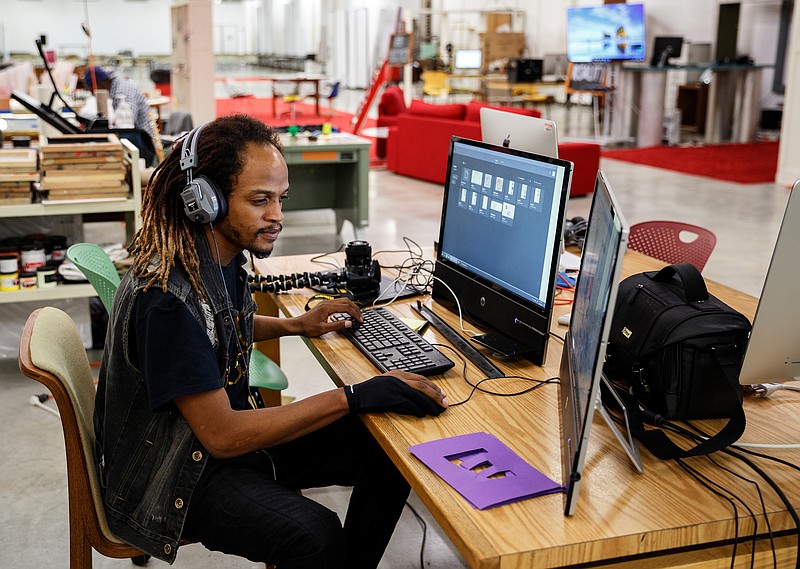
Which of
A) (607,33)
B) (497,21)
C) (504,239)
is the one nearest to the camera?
(504,239)

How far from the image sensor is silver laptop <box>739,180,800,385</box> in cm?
135

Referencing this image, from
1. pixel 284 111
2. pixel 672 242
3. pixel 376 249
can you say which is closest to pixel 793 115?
pixel 376 249

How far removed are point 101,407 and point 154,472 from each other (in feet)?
0.65

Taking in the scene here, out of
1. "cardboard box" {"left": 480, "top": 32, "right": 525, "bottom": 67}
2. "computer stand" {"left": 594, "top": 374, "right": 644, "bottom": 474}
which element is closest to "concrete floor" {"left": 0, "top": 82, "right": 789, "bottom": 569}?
"computer stand" {"left": 594, "top": 374, "right": 644, "bottom": 474}

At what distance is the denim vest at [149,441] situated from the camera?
1.53 meters

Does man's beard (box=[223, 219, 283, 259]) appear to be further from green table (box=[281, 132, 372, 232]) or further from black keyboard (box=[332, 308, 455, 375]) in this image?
green table (box=[281, 132, 372, 232])

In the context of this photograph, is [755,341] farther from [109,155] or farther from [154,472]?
[109,155]

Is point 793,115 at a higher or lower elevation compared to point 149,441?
higher

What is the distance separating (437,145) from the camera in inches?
330

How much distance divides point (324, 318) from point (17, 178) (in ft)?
6.54

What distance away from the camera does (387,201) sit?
25.1 ft

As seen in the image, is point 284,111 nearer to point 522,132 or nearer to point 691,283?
point 522,132

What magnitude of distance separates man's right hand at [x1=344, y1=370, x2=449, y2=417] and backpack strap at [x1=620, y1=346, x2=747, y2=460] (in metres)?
0.36

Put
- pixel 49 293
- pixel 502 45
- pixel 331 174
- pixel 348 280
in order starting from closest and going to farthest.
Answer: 1. pixel 348 280
2. pixel 49 293
3. pixel 331 174
4. pixel 502 45
